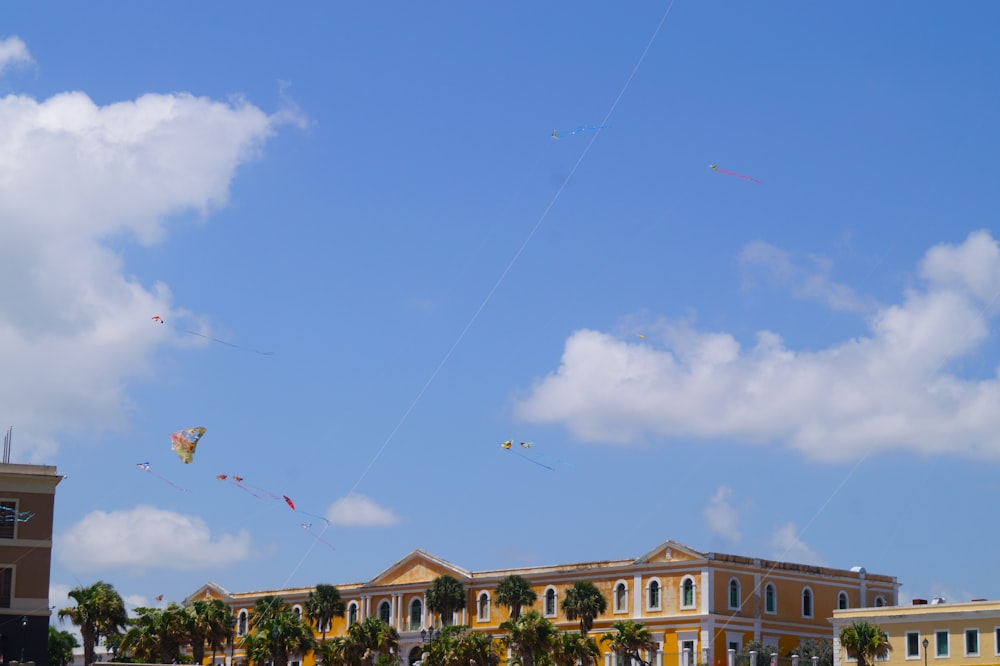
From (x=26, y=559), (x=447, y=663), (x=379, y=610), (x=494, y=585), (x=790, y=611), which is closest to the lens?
(x=26, y=559)

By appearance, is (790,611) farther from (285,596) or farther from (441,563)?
(285,596)

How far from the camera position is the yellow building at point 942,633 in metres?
82.2

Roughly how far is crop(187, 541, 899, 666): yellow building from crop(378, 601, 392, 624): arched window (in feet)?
24.0

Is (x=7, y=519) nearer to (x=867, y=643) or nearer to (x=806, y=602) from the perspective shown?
(x=867, y=643)

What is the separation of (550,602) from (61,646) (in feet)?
166

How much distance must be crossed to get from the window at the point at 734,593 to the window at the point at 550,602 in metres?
13.2

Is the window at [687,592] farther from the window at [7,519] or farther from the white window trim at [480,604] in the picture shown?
the window at [7,519]

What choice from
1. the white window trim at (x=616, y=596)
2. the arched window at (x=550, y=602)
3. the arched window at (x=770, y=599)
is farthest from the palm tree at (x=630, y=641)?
the arched window at (x=550, y=602)

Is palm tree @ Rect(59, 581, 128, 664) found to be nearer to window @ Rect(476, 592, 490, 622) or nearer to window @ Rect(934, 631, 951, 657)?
window @ Rect(476, 592, 490, 622)

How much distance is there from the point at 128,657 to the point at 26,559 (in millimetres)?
16929

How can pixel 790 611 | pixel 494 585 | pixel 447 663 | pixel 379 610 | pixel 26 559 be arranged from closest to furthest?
pixel 26 559 < pixel 447 663 < pixel 790 611 < pixel 494 585 < pixel 379 610

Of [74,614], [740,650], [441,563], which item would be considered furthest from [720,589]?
[74,614]

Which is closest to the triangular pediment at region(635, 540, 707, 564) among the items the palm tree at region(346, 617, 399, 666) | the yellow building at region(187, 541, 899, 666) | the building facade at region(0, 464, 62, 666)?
the yellow building at region(187, 541, 899, 666)

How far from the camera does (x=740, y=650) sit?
317 ft
